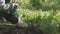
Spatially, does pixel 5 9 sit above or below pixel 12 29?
above

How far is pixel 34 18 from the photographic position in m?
4.88

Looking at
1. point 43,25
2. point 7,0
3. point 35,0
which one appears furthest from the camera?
point 35,0

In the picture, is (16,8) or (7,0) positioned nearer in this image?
(16,8)

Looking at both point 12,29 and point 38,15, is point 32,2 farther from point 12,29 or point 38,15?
point 12,29

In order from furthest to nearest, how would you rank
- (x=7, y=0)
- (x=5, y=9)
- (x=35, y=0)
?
(x=35, y=0) → (x=7, y=0) → (x=5, y=9)

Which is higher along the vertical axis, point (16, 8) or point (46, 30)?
point (16, 8)

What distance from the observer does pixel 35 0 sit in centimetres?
659

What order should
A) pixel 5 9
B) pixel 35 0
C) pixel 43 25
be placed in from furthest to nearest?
pixel 35 0 → pixel 5 9 → pixel 43 25

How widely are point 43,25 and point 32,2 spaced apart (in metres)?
2.30

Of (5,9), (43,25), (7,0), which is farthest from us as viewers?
(7,0)

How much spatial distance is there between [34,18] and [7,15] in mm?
574

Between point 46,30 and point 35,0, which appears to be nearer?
point 46,30

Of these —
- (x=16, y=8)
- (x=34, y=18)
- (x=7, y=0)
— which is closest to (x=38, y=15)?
(x=34, y=18)

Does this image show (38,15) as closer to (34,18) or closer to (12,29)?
(34,18)
